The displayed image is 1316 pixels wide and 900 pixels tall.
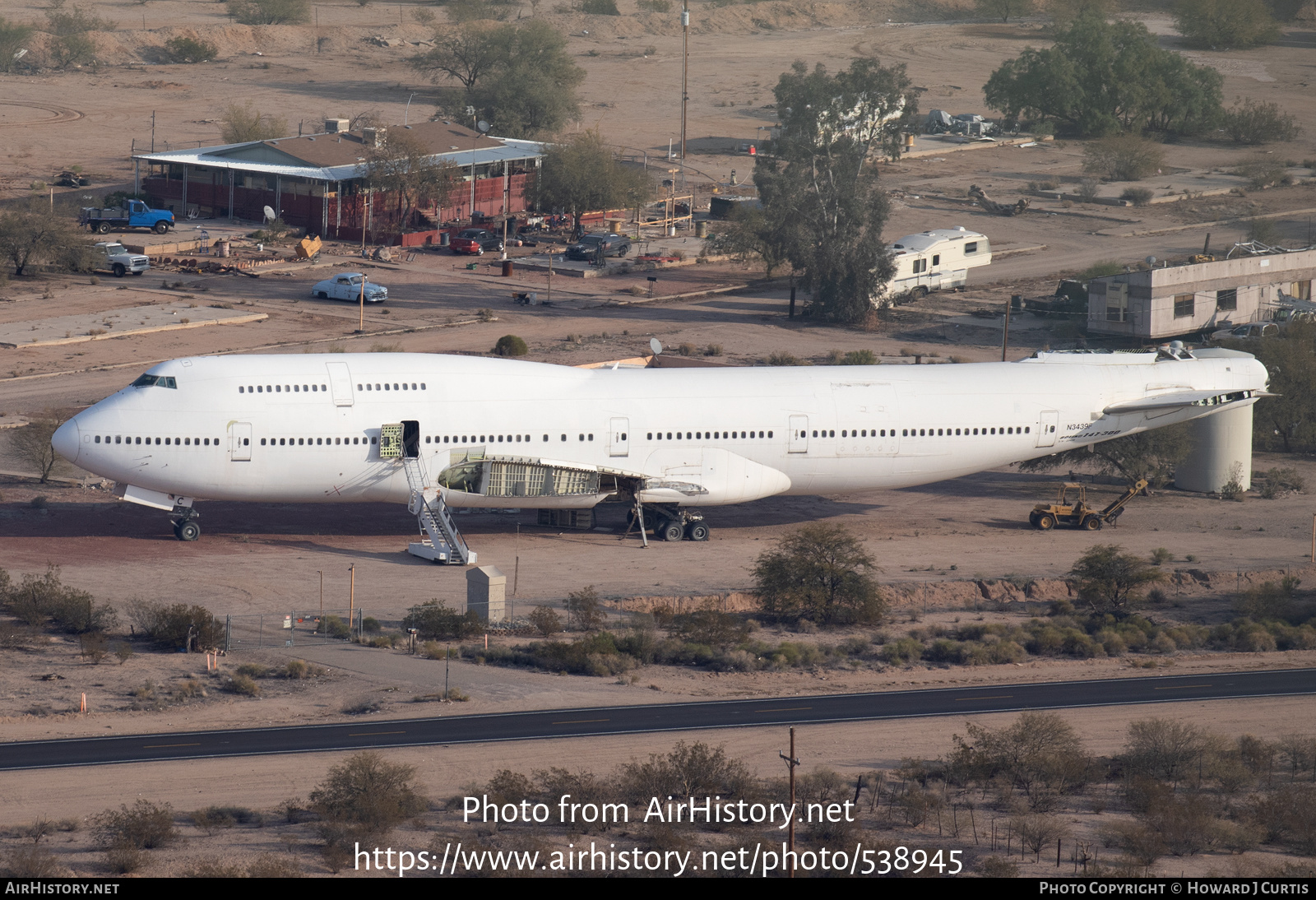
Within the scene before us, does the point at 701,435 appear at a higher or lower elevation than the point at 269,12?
lower

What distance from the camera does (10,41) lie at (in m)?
170

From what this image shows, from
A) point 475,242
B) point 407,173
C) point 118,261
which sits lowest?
point 118,261

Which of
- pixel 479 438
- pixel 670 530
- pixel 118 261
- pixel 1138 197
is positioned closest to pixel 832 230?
pixel 670 530

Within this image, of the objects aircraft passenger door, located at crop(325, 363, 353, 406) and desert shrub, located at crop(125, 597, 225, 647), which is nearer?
desert shrub, located at crop(125, 597, 225, 647)

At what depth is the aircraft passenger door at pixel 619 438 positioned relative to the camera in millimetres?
58031

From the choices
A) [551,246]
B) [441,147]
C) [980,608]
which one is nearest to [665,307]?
[551,246]

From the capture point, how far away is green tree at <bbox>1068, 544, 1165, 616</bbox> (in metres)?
54.8

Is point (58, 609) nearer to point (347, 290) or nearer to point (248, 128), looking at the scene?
point (347, 290)

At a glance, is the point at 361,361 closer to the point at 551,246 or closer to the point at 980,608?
the point at 980,608

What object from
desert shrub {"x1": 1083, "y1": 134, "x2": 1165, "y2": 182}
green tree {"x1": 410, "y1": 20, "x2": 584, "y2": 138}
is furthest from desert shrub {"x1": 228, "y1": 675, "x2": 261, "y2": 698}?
desert shrub {"x1": 1083, "y1": 134, "x2": 1165, "y2": 182}

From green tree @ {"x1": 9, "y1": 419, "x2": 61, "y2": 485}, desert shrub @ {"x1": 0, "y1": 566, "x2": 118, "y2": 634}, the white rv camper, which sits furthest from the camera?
the white rv camper

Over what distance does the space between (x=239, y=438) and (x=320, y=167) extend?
67.6m

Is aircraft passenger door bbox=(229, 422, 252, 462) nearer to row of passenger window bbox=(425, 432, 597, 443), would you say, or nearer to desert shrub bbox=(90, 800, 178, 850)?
row of passenger window bbox=(425, 432, 597, 443)

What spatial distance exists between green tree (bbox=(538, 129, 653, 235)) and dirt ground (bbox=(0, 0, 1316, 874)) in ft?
45.1
